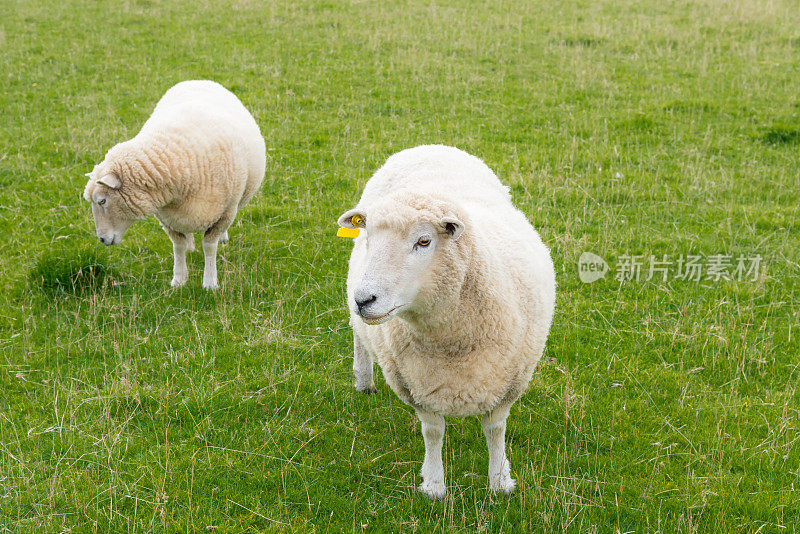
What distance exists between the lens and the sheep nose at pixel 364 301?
303cm

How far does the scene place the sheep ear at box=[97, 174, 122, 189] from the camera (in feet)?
19.2

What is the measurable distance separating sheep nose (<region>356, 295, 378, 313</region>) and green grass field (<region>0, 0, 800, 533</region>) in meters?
1.46

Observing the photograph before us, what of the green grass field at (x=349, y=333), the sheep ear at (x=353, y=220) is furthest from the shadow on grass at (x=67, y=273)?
the sheep ear at (x=353, y=220)

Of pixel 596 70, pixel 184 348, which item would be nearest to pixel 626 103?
pixel 596 70

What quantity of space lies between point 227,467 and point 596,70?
1008 cm

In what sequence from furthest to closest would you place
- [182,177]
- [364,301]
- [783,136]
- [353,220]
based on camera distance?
[783,136] → [182,177] → [353,220] → [364,301]

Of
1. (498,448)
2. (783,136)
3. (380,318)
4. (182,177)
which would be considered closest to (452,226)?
(380,318)

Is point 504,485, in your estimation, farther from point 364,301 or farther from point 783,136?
point 783,136

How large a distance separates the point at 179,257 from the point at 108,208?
81cm
